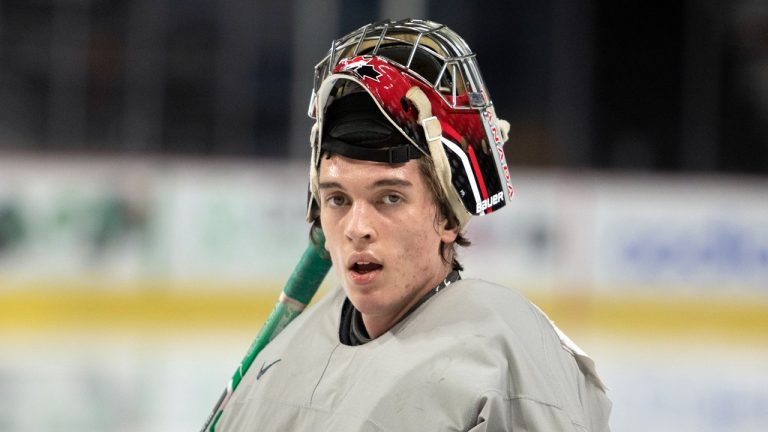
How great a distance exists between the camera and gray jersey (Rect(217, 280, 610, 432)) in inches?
46.6

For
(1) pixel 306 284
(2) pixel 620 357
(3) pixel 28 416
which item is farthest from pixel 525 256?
(1) pixel 306 284

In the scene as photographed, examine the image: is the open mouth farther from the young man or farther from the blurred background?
the blurred background

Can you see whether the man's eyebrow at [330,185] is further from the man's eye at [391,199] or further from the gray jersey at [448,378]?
the gray jersey at [448,378]

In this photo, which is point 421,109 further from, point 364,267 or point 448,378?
point 448,378

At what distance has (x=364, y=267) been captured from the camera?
4.36ft

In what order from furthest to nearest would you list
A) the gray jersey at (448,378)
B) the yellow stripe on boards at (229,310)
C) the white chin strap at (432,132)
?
the yellow stripe on boards at (229,310), the white chin strap at (432,132), the gray jersey at (448,378)

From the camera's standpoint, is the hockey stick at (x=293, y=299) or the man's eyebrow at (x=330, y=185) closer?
the man's eyebrow at (x=330, y=185)

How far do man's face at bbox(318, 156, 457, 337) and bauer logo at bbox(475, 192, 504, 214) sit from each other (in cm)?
5

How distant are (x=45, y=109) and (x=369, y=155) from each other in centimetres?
446

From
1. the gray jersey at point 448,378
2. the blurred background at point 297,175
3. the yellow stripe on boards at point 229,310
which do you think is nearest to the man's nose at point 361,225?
the gray jersey at point 448,378

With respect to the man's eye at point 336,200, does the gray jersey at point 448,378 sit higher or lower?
lower

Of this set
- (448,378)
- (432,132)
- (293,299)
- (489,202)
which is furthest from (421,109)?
(293,299)

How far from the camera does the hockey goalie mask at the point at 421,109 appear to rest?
129 centimetres

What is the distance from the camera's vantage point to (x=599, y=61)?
5.59 meters
